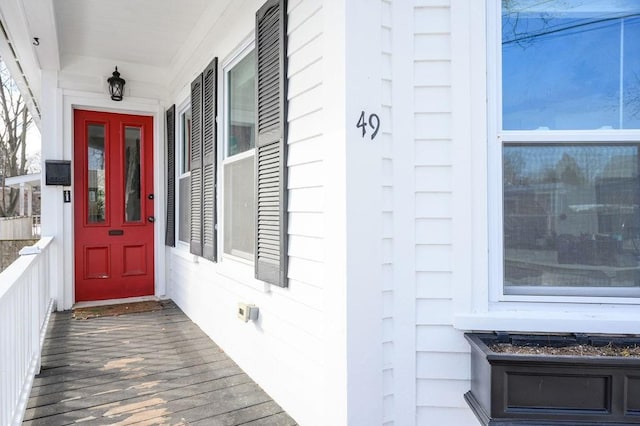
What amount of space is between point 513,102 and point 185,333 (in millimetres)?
3195

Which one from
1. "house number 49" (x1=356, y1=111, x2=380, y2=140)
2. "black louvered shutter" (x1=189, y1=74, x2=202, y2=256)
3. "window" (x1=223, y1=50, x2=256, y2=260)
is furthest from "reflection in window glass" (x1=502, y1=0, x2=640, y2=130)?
"black louvered shutter" (x1=189, y1=74, x2=202, y2=256)

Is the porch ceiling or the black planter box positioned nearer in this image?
the black planter box

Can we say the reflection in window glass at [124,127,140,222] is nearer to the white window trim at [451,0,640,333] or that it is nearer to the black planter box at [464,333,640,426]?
the white window trim at [451,0,640,333]

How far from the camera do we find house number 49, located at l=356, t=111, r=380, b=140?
173 centimetres

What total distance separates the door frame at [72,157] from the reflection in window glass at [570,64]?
4.23 m

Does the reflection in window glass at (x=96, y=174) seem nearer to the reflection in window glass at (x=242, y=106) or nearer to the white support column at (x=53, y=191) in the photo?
the white support column at (x=53, y=191)

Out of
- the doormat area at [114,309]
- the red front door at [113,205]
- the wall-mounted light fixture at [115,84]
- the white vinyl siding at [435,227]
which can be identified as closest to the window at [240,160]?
the white vinyl siding at [435,227]

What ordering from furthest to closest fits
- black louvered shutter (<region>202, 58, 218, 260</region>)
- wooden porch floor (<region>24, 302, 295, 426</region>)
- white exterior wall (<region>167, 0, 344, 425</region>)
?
black louvered shutter (<region>202, 58, 218, 260</region>) → wooden porch floor (<region>24, 302, 295, 426</region>) → white exterior wall (<region>167, 0, 344, 425</region>)

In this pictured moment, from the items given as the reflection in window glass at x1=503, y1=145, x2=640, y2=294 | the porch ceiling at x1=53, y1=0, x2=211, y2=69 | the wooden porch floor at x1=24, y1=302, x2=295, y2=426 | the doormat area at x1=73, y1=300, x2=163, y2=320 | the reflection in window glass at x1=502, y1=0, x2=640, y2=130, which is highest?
the porch ceiling at x1=53, y1=0, x2=211, y2=69

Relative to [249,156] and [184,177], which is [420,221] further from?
[184,177]

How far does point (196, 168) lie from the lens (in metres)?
3.85

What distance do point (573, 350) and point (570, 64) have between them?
1166mm

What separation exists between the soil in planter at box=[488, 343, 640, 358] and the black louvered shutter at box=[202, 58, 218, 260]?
2.34 m

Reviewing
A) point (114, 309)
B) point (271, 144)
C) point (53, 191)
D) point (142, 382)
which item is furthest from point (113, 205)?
point (271, 144)
